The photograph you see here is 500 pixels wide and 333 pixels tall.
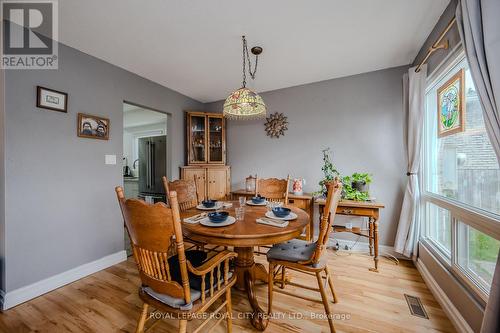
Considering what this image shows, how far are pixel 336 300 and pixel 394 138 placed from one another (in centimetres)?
218

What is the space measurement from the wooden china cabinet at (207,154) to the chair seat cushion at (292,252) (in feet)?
6.93

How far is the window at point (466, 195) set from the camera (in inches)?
53.3

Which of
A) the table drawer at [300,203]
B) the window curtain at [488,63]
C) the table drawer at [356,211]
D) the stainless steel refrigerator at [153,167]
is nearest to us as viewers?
the window curtain at [488,63]

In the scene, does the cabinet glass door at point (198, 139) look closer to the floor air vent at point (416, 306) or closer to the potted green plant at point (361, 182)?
the potted green plant at point (361, 182)

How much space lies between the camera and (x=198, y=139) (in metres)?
3.83

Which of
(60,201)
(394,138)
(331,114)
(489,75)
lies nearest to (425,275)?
(394,138)

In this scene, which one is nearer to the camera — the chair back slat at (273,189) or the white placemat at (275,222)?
the white placemat at (275,222)

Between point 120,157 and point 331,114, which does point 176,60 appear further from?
point 331,114

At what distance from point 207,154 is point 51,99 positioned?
214cm

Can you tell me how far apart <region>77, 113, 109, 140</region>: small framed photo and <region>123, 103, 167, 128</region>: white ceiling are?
209 centimetres

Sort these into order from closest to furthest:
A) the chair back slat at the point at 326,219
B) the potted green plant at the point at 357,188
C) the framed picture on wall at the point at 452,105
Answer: the chair back slat at the point at 326,219
the framed picture on wall at the point at 452,105
the potted green plant at the point at 357,188

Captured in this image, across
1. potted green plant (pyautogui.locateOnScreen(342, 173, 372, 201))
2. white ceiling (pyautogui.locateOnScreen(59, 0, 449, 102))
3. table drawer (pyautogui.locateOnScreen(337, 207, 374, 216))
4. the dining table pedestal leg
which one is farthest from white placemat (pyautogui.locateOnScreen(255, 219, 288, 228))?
white ceiling (pyautogui.locateOnScreen(59, 0, 449, 102))

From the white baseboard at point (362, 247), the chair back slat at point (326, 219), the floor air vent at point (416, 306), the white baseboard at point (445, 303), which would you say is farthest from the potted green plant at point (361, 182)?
the chair back slat at point (326, 219)

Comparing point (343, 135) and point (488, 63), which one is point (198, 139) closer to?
point (343, 135)
